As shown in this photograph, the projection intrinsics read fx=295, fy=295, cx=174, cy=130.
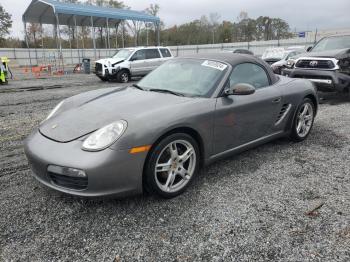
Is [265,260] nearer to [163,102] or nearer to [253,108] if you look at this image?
[163,102]

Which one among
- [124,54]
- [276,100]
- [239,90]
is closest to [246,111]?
[239,90]

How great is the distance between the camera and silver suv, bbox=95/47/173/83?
46.5 feet

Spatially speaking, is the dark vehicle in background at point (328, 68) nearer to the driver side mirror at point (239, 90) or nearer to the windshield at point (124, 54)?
the driver side mirror at point (239, 90)

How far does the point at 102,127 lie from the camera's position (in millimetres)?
2662

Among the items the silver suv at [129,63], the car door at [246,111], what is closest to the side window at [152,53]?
the silver suv at [129,63]

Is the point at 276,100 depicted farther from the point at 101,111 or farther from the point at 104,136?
the point at 104,136

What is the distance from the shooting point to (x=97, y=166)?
2.38m

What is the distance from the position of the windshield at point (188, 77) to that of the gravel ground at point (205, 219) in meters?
1.01

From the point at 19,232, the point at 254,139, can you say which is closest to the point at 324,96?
the point at 254,139

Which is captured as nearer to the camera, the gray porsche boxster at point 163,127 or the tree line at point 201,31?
the gray porsche boxster at point 163,127

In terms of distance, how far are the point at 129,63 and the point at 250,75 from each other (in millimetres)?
11325

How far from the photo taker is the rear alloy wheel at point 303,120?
443cm

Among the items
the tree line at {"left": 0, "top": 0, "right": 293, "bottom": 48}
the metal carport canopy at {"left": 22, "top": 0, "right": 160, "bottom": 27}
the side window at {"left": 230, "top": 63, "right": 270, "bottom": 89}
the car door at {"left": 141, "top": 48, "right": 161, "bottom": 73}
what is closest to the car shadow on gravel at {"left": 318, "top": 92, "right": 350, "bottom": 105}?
the side window at {"left": 230, "top": 63, "right": 270, "bottom": 89}

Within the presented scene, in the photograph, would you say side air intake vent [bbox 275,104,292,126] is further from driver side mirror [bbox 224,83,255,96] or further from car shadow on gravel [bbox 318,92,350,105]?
car shadow on gravel [bbox 318,92,350,105]
